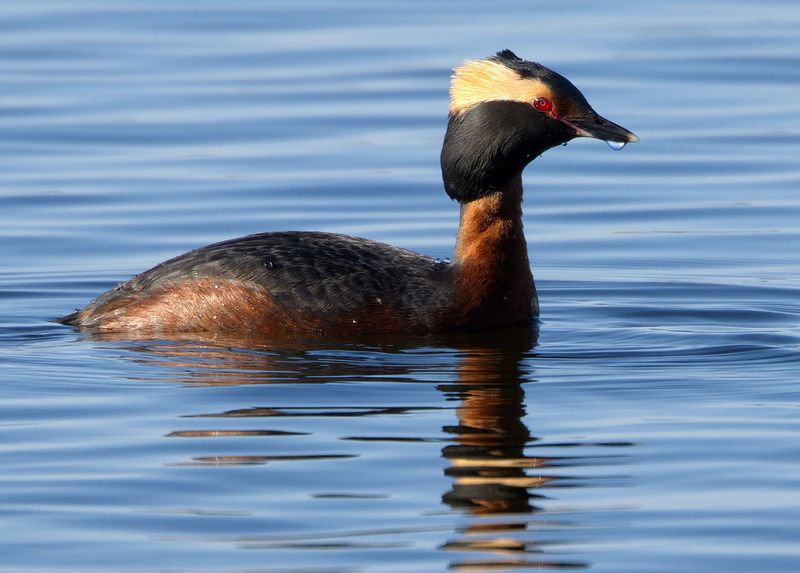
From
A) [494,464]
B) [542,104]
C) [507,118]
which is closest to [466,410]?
[494,464]

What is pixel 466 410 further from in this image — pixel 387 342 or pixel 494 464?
pixel 387 342

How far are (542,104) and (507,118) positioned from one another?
26cm

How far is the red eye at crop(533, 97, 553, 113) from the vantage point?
40.4 ft

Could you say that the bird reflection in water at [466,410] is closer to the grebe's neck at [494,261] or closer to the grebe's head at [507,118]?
the grebe's neck at [494,261]

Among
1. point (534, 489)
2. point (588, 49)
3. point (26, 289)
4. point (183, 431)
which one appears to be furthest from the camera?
point (588, 49)

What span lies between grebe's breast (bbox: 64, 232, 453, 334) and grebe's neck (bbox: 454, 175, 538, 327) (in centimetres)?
18

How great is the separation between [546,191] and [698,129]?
8.17 feet

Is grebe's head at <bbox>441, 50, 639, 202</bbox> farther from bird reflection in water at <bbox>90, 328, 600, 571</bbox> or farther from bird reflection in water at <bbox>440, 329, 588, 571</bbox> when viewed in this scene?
bird reflection in water at <bbox>440, 329, 588, 571</bbox>

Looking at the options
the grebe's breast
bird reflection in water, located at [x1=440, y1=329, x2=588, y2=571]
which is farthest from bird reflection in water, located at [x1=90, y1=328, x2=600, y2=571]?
the grebe's breast

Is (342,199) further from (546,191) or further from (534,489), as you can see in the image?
(534,489)

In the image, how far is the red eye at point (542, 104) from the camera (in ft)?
40.4

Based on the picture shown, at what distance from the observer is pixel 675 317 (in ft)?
43.2

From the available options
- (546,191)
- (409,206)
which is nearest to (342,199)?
(409,206)

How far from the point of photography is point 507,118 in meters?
12.3
